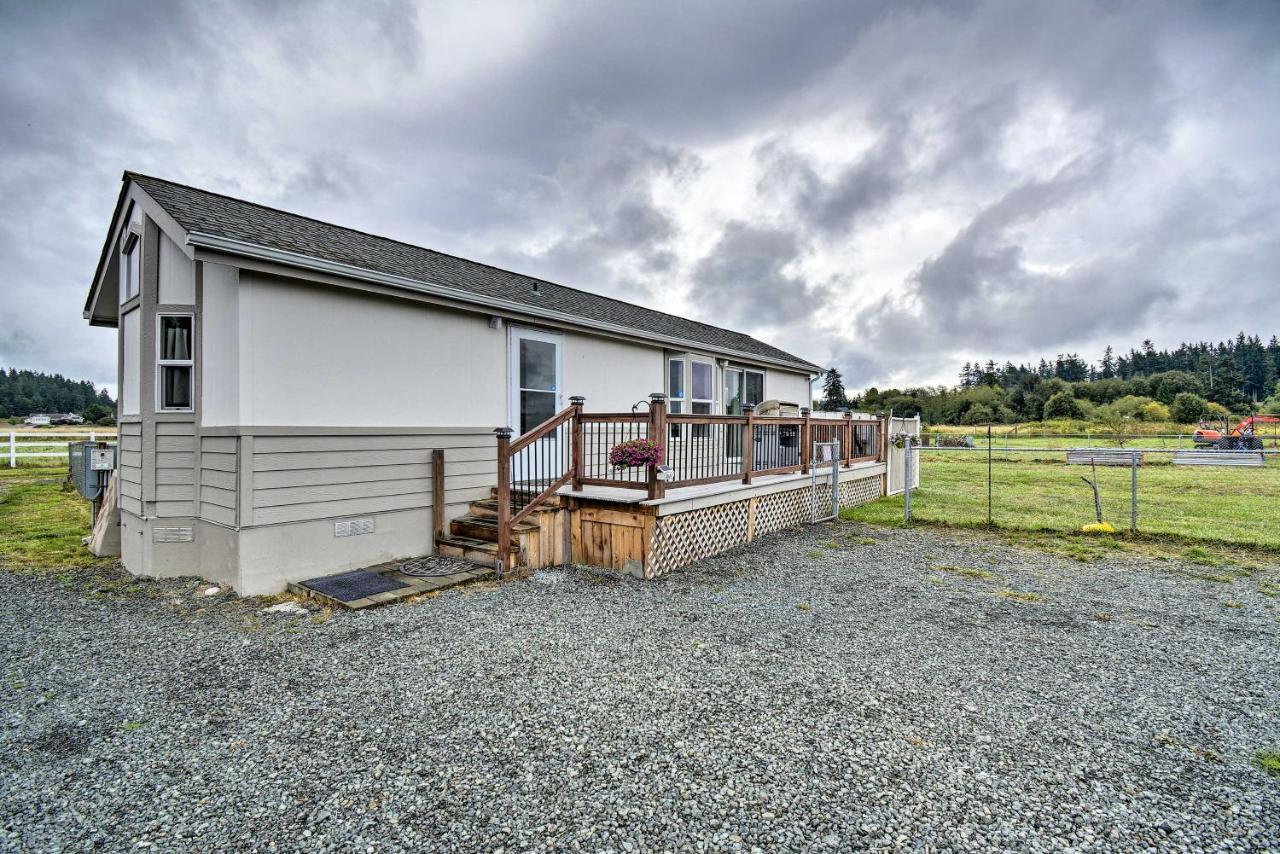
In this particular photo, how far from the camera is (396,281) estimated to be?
575cm

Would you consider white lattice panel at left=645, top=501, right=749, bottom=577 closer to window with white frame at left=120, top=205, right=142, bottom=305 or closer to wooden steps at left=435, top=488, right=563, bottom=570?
wooden steps at left=435, top=488, right=563, bottom=570

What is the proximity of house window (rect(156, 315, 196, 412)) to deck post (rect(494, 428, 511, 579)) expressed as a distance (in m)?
3.26

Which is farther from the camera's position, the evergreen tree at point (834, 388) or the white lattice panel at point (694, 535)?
the evergreen tree at point (834, 388)

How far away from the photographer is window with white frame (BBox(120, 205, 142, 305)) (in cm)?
631

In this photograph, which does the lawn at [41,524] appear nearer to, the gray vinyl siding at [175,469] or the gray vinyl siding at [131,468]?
the gray vinyl siding at [131,468]

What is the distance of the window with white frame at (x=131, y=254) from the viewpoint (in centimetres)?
631

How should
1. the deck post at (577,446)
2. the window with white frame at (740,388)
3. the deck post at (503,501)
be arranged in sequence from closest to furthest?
the deck post at (503,501) → the deck post at (577,446) → the window with white frame at (740,388)

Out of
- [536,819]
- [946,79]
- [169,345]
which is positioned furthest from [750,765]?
[946,79]

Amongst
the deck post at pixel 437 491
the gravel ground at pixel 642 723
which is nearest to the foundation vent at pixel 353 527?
the deck post at pixel 437 491

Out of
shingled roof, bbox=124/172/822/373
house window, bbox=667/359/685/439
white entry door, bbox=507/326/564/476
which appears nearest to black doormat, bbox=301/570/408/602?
white entry door, bbox=507/326/564/476

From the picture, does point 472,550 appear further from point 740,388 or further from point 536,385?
point 740,388

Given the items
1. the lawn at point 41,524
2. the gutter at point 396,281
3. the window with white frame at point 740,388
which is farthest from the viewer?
the window with white frame at point 740,388

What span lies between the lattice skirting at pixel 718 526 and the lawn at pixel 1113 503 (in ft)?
5.06

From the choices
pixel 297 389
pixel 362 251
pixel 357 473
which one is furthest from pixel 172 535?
pixel 362 251
